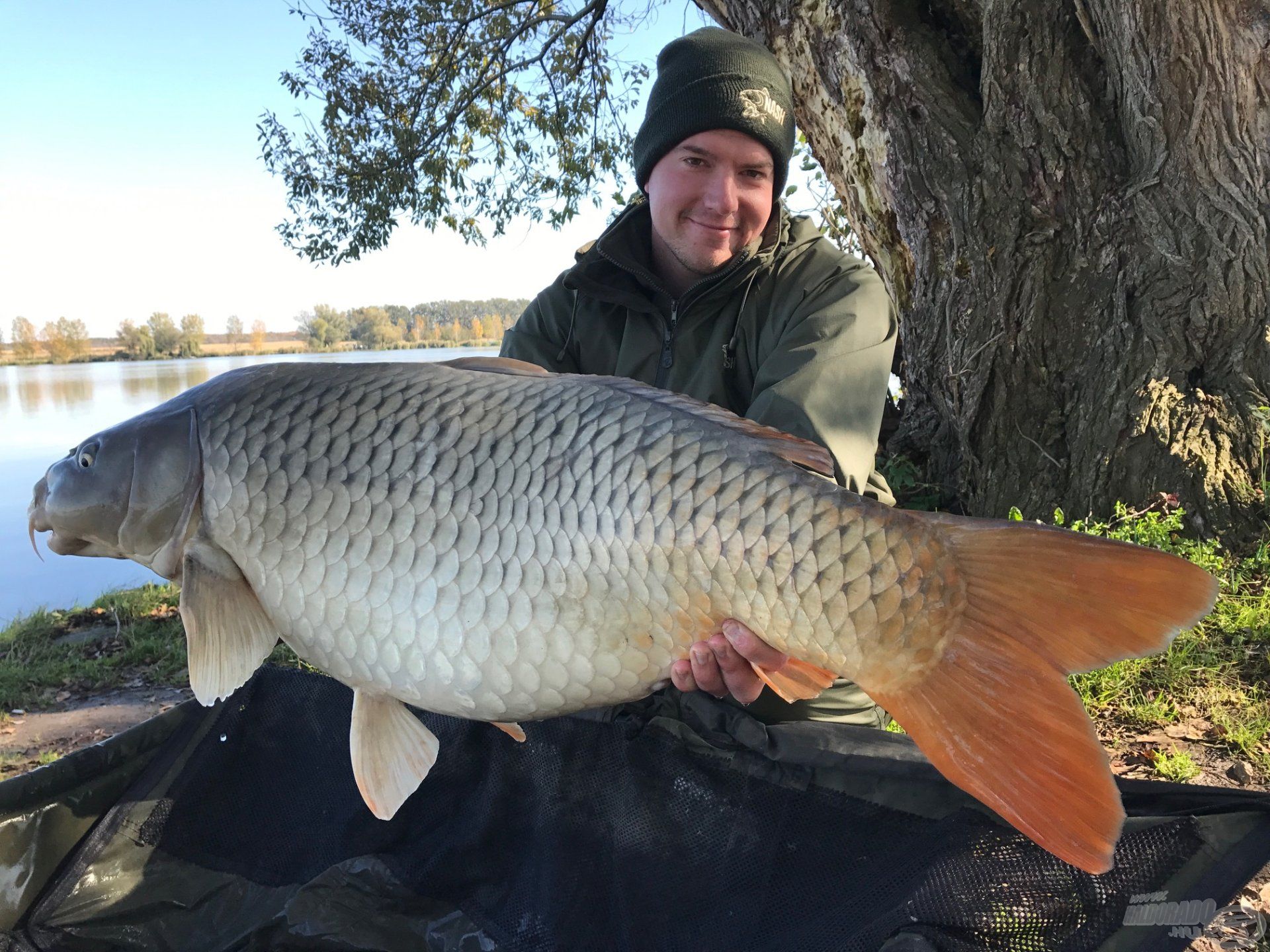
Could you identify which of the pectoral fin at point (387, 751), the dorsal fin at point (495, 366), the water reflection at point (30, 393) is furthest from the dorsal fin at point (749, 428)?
the water reflection at point (30, 393)

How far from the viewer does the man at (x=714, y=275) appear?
5.01ft

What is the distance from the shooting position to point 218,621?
1152 millimetres

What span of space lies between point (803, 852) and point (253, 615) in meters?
0.78

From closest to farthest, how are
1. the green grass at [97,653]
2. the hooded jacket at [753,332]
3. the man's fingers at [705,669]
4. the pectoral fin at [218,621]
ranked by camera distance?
the man's fingers at [705,669], the pectoral fin at [218,621], the hooded jacket at [753,332], the green grass at [97,653]

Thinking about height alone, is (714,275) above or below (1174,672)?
above

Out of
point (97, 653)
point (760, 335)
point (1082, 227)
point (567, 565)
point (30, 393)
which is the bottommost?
point (97, 653)

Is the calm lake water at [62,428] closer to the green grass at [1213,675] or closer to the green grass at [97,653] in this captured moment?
the green grass at [97,653]

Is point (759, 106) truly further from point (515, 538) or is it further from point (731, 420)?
point (515, 538)

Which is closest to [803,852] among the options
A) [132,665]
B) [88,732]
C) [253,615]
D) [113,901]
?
[253,615]

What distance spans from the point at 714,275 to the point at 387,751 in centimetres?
97

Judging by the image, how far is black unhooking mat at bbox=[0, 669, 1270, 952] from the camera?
94cm

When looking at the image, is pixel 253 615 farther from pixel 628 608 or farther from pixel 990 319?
pixel 990 319

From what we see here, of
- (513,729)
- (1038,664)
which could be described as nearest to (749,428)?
(1038,664)

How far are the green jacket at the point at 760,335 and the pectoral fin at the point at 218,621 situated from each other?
0.74 m
